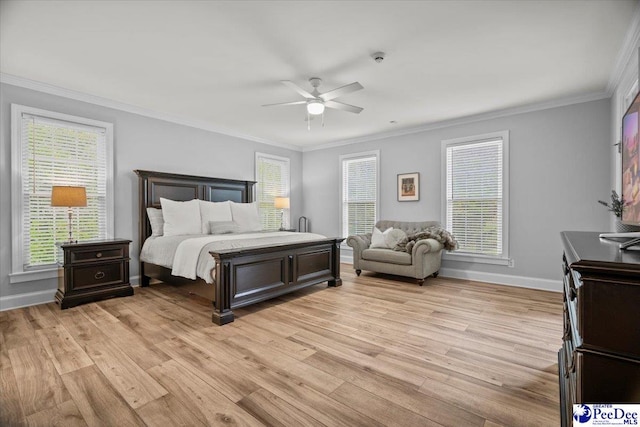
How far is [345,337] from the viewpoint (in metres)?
2.69

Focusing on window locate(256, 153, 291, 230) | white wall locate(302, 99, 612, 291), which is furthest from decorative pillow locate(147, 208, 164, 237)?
white wall locate(302, 99, 612, 291)

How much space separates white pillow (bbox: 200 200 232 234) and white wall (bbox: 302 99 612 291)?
11.0 ft

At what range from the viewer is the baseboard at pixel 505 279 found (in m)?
4.20

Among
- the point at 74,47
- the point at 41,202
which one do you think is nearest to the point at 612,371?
the point at 74,47

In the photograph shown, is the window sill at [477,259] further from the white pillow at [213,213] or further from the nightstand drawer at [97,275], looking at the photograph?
the nightstand drawer at [97,275]

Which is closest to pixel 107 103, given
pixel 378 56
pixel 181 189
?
pixel 181 189

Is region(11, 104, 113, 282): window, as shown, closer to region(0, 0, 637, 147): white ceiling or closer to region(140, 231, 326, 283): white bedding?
region(0, 0, 637, 147): white ceiling

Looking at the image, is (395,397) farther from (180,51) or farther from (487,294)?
(180,51)

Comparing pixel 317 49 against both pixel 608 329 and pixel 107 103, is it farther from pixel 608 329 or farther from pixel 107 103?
pixel 107 103

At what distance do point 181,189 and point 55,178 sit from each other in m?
1.54

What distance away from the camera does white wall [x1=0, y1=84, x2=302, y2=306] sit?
341 centimetres

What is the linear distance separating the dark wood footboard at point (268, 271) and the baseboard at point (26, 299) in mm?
2346

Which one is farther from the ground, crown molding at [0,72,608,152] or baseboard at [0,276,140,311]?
crown molding at [0,72,608,152]

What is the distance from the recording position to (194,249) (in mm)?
3371
